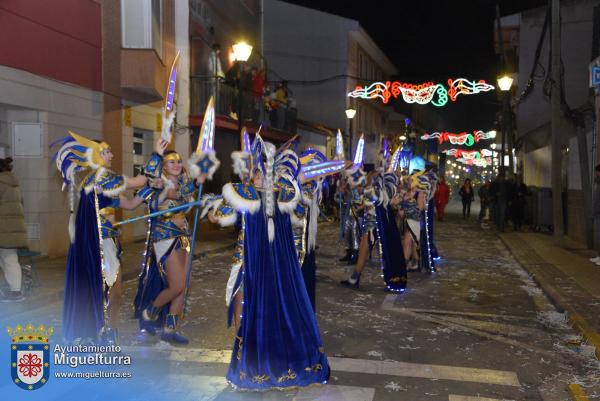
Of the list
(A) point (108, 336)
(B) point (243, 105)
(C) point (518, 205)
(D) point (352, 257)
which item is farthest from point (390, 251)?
(C) point (518, 205)

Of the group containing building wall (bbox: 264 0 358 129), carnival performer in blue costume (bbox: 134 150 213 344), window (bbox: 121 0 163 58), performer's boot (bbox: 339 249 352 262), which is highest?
building wall (bbox: 264 0 358 129)

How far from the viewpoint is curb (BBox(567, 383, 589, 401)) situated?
15.4 ft

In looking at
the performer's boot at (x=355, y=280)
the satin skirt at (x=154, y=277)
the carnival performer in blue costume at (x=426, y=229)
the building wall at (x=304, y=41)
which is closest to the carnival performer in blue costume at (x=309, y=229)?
the satin skirt at (x=154, y=277)

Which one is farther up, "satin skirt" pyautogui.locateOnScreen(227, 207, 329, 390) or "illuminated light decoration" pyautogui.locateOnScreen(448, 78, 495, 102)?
"illuminated light decoration" pyautogui.locateOnScreen(448, 78, 495, 102)

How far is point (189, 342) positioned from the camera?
6.13 metres

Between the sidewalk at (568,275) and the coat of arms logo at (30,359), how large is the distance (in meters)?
4.99

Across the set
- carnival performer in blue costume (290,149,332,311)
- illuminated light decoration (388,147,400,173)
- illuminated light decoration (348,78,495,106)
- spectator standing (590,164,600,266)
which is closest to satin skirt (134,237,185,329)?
carnival performer in blue costume (290,149,332,311)

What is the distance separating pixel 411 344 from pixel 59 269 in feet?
22.1

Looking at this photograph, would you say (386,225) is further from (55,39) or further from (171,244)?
(55,39)

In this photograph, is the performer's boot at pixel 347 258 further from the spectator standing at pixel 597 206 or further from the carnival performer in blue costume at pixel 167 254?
the carnival performer in blue costume at pixel 167 254

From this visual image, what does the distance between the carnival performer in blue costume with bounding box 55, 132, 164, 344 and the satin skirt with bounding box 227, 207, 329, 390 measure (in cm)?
155

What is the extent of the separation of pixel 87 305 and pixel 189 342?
1.14m

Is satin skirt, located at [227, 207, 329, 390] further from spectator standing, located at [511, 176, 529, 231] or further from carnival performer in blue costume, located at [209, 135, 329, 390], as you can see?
spectator standing, located at [511, 176, 529, 231]

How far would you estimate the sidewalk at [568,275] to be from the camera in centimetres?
709
